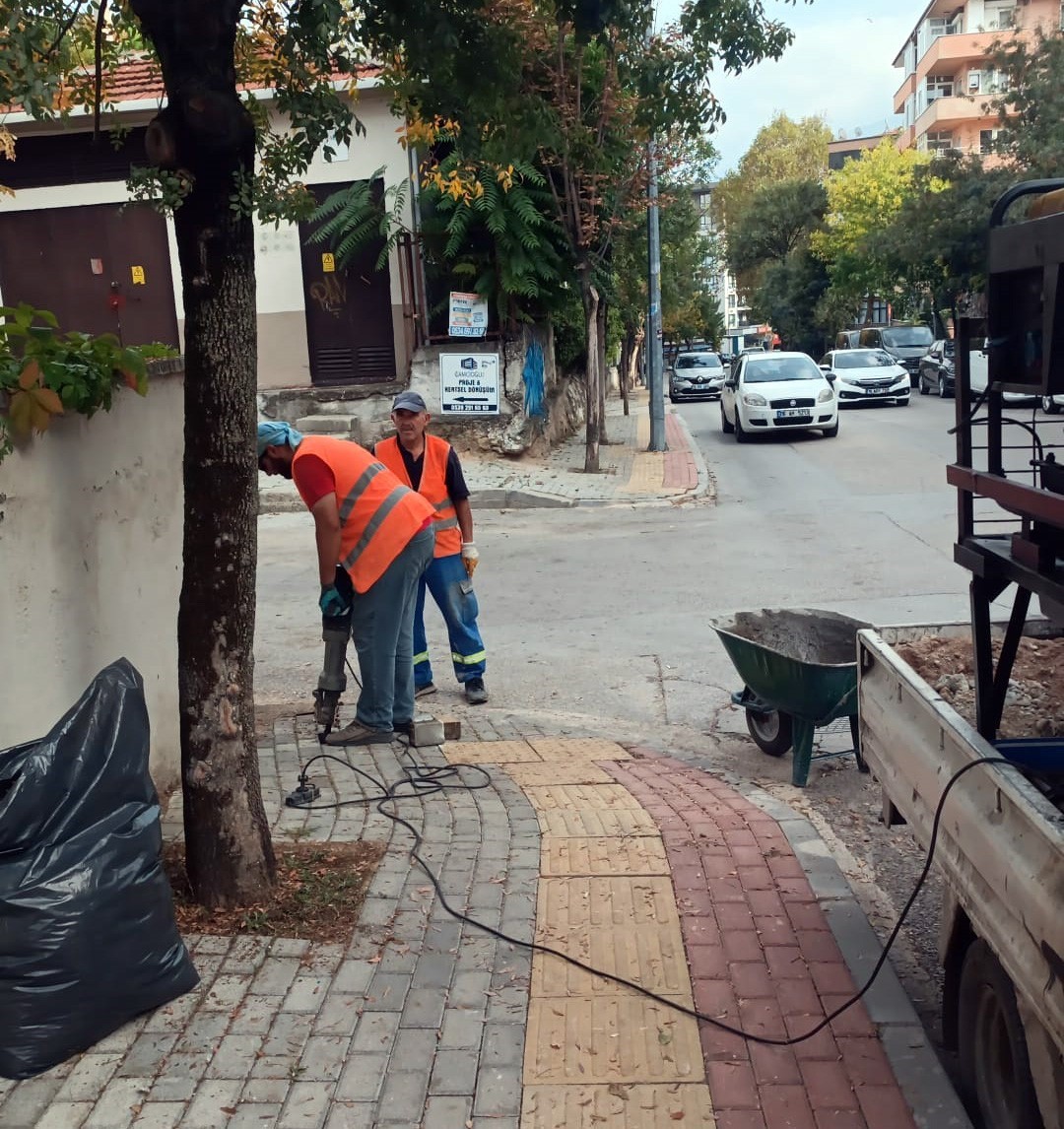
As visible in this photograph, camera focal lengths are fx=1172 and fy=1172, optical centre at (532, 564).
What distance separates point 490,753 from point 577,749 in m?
0.49

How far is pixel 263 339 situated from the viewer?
1811 centimetres

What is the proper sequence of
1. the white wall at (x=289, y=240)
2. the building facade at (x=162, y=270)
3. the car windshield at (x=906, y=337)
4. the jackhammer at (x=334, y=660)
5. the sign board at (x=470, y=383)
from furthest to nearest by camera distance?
the car windshield at (x=906, y=337) < the building facade at (x=162, y=270) < the white wall at (x=289, y=240) < the sign board at (x=470, y=383) < the jackhammer at (x=334, y=660)

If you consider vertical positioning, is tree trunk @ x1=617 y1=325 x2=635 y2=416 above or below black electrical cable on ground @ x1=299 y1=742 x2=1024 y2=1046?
above

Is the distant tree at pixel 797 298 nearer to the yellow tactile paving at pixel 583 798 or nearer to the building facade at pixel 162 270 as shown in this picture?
the building facade at pixel 162 270

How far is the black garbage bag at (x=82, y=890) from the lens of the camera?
116 inches

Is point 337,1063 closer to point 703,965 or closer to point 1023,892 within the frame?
point 703,965

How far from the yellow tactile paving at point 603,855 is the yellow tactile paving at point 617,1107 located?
131cm

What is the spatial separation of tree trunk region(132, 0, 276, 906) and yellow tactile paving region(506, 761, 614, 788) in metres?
1.78

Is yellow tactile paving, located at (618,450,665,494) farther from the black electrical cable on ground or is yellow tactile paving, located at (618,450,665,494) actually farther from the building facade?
the black electrical cable on ground

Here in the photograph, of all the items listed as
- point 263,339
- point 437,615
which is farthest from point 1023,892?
point 263,339

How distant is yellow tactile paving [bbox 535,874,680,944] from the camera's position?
4.01m

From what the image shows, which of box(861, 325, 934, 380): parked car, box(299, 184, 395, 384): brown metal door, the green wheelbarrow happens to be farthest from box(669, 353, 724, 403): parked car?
the green wheelbarrow

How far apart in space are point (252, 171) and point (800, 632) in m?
3.88

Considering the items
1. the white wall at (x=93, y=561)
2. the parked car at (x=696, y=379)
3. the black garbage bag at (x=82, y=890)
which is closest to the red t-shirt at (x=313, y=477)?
the white wall at (x=93, y=561)
